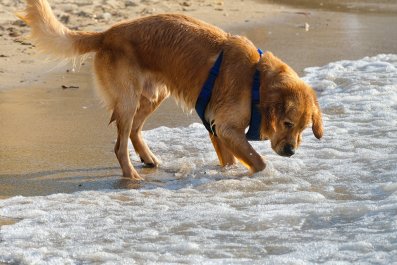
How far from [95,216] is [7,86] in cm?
403

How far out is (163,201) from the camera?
19.6ft

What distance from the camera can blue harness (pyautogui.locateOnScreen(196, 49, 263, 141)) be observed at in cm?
642

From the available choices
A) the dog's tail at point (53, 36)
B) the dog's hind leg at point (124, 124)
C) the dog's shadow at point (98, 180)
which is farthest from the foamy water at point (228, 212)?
the dog's tail at point (53, 36)

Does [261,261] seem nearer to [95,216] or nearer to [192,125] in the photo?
[95,216]

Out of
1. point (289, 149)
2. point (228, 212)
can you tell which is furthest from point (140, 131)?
point (228, 212)

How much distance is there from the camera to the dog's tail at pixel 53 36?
271 inches

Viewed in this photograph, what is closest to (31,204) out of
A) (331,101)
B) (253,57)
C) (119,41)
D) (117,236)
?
(117,236)

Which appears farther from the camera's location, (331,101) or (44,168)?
(331,101)

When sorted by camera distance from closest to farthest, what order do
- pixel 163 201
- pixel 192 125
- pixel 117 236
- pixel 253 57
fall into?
1. pixel 117 236
2. pixel 163 201
3. pixel 253 57
4. pixel 192 125

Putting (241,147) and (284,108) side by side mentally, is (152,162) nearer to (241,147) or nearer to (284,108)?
(241,147)

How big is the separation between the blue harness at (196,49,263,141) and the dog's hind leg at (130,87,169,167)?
1.98 feet

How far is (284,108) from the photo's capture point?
6207mm

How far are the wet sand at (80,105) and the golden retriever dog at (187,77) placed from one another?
0.51 metres

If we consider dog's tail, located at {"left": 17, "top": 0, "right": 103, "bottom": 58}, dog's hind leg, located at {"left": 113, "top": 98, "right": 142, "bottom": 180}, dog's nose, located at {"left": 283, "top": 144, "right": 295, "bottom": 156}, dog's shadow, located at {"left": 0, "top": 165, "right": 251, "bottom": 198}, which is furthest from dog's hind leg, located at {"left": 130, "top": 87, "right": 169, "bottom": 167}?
dog's nose, located at {"left": 283, "top": 144, "right": 295, "bottom": 156}
